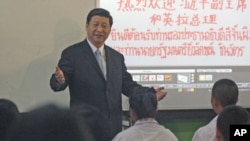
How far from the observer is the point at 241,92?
3129 mm

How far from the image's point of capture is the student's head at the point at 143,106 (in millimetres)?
2044

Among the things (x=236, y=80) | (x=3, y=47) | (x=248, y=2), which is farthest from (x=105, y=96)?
(x=248, y=2)

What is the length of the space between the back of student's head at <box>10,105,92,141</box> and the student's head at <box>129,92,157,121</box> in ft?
4.40

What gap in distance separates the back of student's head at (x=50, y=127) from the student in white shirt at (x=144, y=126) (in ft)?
4.07

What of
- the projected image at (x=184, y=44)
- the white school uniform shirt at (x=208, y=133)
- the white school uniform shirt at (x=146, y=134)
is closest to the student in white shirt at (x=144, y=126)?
the white school uniform shirt at (x=146, y=134)

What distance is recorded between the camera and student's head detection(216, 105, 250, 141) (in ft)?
5.49

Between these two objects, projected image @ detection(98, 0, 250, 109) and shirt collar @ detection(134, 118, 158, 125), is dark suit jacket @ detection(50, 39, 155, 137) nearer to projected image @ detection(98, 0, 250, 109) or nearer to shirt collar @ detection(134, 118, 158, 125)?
projected image @ detection(98, 0, 250, 109)

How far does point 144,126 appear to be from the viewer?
6.48ft

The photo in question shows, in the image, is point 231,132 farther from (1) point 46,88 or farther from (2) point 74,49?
(1) point 46,88

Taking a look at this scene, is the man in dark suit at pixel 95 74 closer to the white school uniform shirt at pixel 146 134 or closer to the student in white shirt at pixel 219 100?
the student in white shirt at pixel 219 100

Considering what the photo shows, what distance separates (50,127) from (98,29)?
1865 millimetres

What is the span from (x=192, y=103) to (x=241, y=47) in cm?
51

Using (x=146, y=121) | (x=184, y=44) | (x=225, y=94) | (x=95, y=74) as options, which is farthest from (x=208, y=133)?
(x=184, y=44)

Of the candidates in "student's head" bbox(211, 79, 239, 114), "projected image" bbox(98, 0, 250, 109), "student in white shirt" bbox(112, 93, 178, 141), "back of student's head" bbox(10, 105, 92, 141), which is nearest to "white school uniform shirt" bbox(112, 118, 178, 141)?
"student in white shirt" bbox(112, 93, 178, 141)
